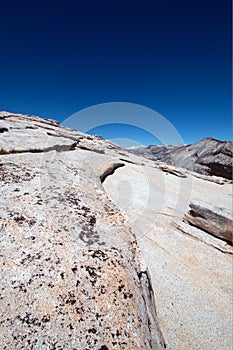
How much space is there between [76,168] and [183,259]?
3964 mm

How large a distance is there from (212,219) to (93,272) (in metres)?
4.67

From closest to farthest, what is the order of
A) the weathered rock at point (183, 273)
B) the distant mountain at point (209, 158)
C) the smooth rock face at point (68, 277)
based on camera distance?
the smooth rock face at point (68, 277) → the weathered rock at point (183, 273) → the distant mountain at point (209, 158)

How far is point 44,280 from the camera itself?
76.4 inches

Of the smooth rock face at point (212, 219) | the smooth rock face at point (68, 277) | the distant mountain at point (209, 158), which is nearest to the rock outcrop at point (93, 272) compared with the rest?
the smooth rock face at point (68, 277)

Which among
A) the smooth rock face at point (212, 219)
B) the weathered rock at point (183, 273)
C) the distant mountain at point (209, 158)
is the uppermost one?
the distant mountain at point (209, 158)

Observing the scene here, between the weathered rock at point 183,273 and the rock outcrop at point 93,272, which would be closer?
the rock outcrop at point 93,272

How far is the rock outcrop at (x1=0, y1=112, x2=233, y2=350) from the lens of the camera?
1679mm

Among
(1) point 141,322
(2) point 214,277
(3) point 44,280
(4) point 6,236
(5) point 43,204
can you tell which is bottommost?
(2) point 214,277

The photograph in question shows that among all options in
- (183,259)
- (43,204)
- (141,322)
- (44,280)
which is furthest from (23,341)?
(183,259)

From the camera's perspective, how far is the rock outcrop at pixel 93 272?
1.68m

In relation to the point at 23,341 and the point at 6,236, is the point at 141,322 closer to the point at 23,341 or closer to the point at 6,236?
the point at 23,341

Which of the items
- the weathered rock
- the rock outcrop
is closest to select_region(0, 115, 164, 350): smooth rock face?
the rock outcrop

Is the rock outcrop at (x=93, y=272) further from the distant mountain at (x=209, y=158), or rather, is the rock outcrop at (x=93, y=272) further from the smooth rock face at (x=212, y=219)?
the distant mountain at (x=209, y=158)

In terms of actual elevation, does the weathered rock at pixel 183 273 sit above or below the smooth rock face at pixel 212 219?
below
